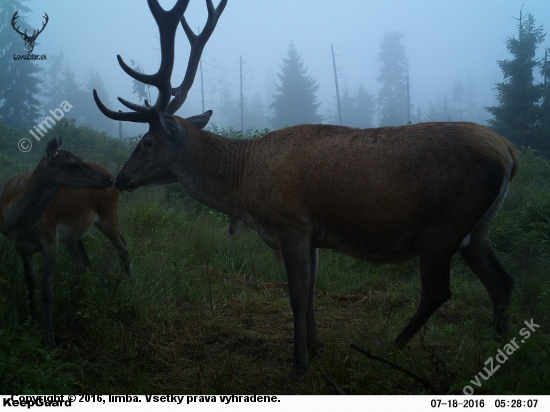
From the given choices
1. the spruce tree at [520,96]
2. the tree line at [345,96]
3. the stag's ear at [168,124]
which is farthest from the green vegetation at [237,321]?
the spruce tree at [520,96]

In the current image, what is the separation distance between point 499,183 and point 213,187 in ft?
8.90

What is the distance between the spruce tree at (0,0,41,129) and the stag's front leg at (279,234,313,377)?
26.0 meters

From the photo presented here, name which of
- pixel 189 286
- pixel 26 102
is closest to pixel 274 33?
pixel 26 102

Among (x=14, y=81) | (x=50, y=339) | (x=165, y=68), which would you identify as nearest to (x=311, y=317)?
(x=50, y=339)

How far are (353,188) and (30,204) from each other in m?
3.38

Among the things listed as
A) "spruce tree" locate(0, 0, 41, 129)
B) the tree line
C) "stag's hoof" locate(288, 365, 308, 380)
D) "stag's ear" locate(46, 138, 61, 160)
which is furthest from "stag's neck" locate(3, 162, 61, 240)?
"spruce tree" locate(0, 0, 41, 129)

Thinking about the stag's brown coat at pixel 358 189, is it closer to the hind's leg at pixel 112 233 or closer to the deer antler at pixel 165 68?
the deer antler at pixel 165 68

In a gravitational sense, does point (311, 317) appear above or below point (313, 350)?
above

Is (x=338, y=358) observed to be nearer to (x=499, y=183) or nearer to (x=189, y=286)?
(x=499, y=183)

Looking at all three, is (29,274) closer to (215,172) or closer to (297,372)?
(215,172)

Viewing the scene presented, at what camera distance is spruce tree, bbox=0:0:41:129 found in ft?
83.6

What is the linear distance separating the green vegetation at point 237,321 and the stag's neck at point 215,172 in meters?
1.33

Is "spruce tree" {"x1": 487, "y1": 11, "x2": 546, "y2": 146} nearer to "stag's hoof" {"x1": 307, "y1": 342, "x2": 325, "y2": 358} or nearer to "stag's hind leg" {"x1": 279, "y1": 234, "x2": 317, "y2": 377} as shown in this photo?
"stag's hoof" {"x1": 307, "y1": 342, "x2": 325, "y2": 358}

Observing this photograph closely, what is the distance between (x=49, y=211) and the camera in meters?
5.03
